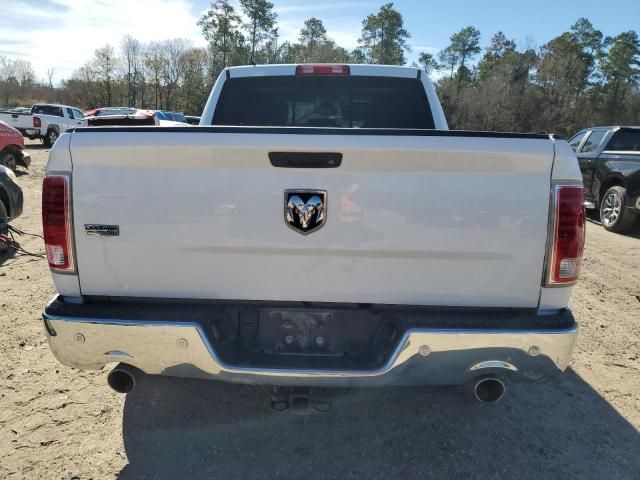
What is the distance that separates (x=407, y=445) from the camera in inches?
107

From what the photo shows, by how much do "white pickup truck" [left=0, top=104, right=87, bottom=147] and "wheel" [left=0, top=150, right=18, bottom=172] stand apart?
10.2 meters

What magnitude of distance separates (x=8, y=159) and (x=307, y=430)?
511 inches

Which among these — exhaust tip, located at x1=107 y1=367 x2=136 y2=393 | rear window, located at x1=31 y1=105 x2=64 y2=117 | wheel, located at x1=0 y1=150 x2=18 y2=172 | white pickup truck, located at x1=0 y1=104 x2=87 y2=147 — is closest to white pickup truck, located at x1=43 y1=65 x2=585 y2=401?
exhaust tip, located at x1=107 y1=367 x2=136 y2=393

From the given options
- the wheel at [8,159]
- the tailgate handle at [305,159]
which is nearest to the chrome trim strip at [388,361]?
the tailgate handle at [305,159]

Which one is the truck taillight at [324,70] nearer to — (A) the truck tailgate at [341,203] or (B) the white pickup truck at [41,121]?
(A) the truck tailgate at [341,203]

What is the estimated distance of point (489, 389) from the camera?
2.38 metres

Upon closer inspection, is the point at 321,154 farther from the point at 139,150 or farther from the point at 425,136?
the point at 139,150

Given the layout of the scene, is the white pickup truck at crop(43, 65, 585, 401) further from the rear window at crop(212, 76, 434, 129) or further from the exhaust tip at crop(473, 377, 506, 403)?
the rear window at crop(212, 76, 434, 129)

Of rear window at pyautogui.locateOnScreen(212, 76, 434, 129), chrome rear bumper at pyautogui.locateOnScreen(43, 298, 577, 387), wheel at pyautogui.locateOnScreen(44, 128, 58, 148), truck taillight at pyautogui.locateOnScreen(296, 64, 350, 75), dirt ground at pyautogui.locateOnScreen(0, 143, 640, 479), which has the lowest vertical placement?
dirt ground at pyautogui.locateOnScreen(0, 143, 640, 479)

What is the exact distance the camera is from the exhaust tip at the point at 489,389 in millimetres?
2326

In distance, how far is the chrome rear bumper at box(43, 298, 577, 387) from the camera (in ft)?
6.95

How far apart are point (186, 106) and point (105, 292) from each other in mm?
68033

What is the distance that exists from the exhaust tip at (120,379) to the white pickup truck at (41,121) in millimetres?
22630

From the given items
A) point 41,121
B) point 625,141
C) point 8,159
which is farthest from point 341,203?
point 41,121
